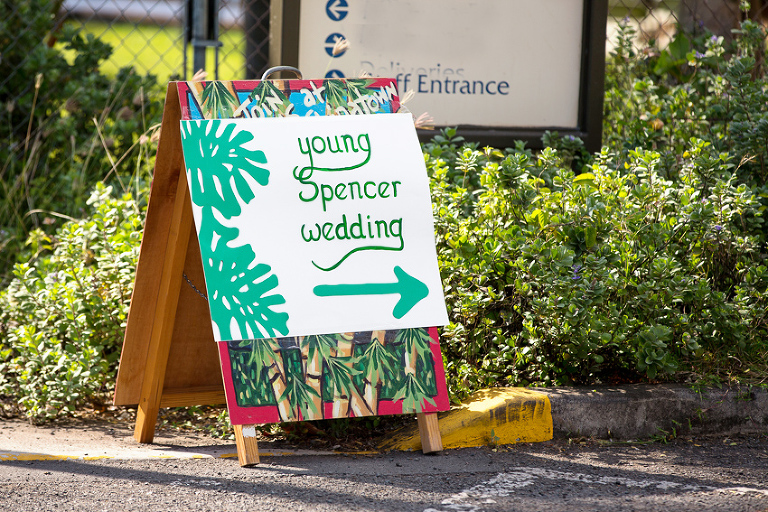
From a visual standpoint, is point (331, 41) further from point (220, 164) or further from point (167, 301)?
point (167, 301)

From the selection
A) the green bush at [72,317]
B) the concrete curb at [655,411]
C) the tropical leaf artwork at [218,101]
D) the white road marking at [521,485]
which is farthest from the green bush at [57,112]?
the white road marking at [521,485]

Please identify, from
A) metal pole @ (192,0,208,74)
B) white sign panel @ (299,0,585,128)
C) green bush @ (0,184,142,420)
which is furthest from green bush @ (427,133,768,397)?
metal pole @ (192,0,208,74)

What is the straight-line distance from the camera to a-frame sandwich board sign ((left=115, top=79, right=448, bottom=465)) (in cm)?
287

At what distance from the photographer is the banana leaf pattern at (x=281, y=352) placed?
9.31 feet

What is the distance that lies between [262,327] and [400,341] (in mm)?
512

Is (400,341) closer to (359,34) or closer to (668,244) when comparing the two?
(668,244)

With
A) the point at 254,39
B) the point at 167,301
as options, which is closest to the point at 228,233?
the point at 167,301

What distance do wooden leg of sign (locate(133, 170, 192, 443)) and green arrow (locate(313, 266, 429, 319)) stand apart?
0.56 m

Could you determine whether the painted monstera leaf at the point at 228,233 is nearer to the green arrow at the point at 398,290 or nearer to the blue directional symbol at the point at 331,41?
the green arrow at the point at 398,290

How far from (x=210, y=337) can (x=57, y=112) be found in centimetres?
317

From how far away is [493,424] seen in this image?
Result: 319cm

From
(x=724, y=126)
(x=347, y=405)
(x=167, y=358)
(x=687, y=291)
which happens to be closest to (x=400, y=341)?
(x=347, y=405)

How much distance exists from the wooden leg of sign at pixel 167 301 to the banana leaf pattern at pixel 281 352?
0.64ft

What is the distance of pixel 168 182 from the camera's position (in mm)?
Result: 3061
